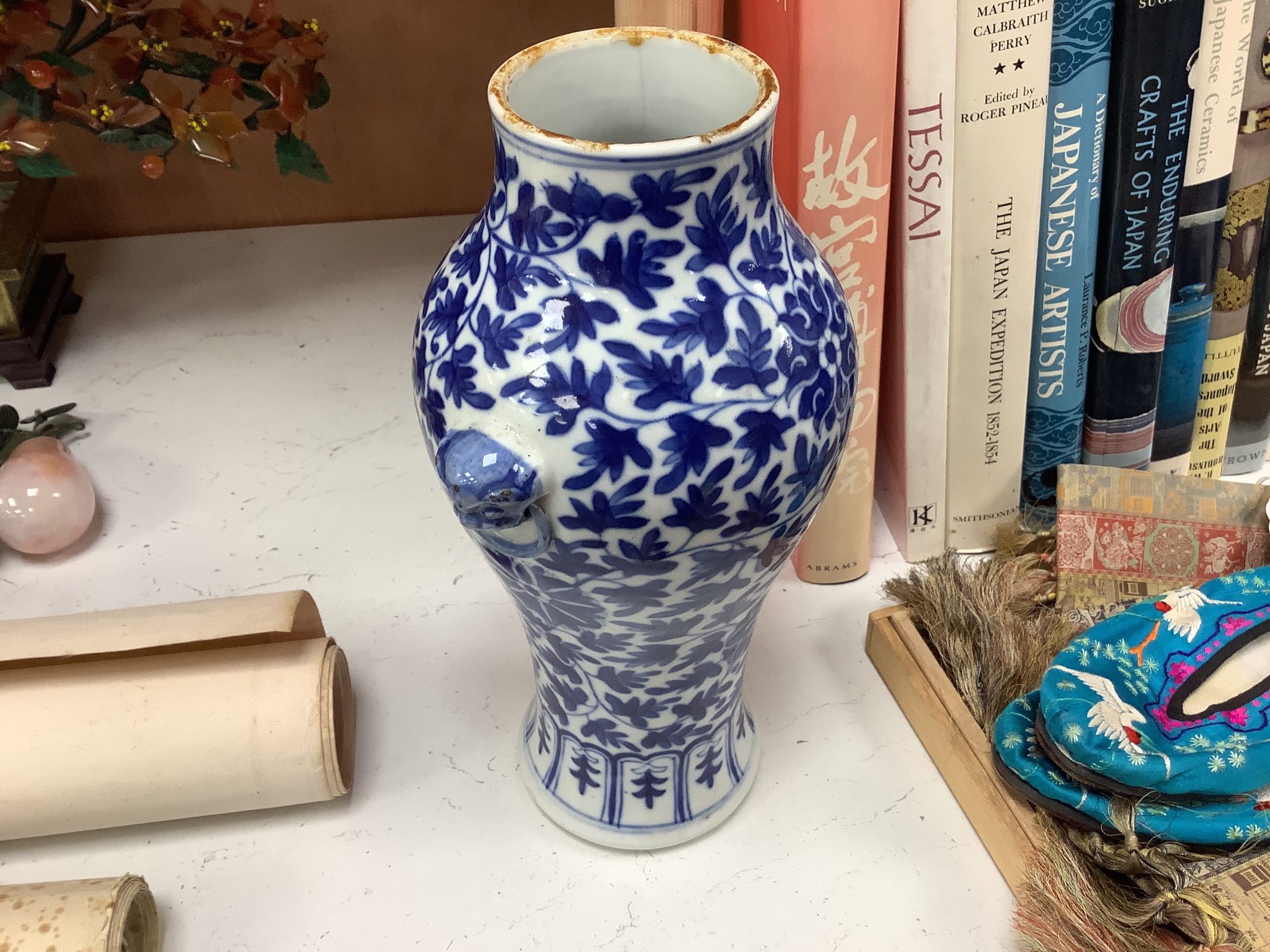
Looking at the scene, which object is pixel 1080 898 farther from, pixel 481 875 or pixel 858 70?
pixel 858 70

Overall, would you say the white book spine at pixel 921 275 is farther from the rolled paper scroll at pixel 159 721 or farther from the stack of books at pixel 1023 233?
the rolled paper scroll at pixel 159 721

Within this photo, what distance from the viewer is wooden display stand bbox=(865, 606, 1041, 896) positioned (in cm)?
64

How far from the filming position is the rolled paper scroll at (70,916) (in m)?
0.56

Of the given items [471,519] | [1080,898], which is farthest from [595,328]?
[1080,898]

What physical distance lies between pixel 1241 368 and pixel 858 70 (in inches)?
15.4

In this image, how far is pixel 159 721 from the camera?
66cm

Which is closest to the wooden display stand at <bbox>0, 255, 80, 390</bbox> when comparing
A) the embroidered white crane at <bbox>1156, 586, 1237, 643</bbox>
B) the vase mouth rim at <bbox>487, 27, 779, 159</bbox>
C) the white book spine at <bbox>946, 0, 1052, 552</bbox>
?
the vase mouth rim at <bbox>487, 27, 779, 159</bbox>

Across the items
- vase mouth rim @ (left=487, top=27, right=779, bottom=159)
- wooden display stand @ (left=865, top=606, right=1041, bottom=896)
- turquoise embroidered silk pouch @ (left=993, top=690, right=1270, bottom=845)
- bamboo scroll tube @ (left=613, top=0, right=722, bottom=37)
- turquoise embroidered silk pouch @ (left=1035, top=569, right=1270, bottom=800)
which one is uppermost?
vase mouth rim @ (left=487, top=27, right=779, bottom=159)

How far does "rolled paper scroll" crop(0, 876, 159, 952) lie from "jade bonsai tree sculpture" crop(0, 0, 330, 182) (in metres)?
0.48

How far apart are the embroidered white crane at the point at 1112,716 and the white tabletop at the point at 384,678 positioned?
0.11 m

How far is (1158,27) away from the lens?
66 centimetres

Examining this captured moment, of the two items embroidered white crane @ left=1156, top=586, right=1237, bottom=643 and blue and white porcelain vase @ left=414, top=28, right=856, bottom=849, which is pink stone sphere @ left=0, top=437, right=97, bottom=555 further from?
embroidered white crane @ left=1156, top=586, right=1237, bottom=643

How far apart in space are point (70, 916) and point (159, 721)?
0.11 m

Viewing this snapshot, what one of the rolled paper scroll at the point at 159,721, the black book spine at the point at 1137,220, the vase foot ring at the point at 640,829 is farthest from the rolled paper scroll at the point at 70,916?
the black book spine at the point at 1137,220
